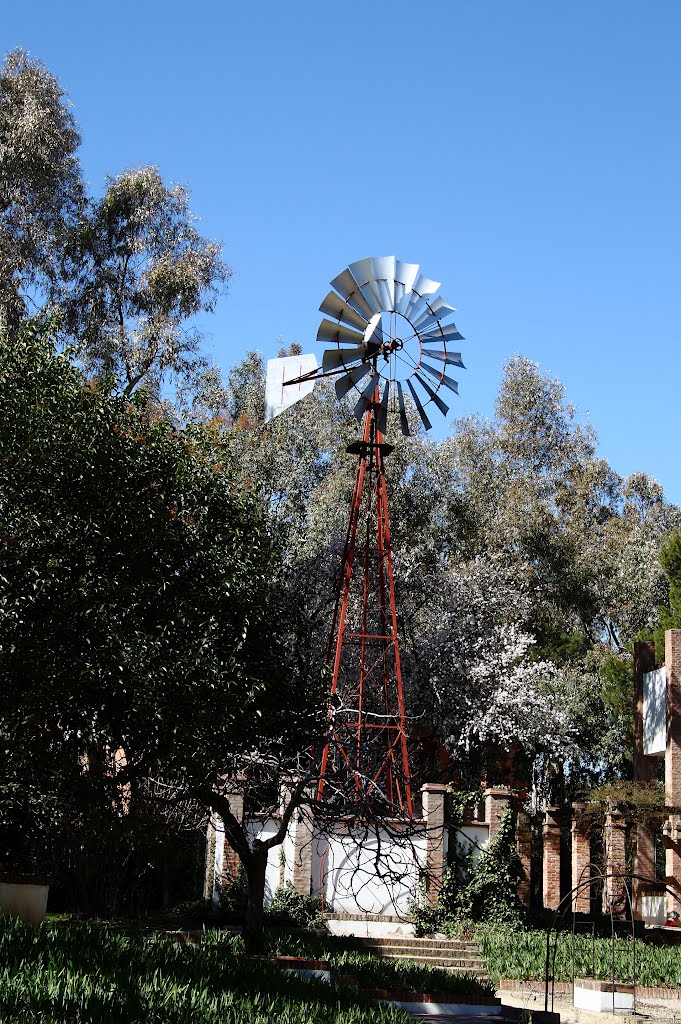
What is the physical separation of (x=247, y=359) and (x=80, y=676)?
1221 inches

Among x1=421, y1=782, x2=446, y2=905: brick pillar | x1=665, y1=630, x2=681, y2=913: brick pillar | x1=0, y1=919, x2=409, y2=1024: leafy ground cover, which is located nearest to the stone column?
x1=421, y1=782, x2=446, y2=905: brick pillar

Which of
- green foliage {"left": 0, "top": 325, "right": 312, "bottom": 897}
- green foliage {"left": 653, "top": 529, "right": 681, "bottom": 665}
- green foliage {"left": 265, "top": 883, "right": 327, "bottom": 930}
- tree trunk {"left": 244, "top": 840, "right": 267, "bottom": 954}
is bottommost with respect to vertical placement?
green foliage {"left": 265, "top": 883, "right": 327, "bottom": 930}

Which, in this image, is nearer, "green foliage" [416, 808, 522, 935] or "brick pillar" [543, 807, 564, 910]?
"green foliage" [416, 808, 522, 935]

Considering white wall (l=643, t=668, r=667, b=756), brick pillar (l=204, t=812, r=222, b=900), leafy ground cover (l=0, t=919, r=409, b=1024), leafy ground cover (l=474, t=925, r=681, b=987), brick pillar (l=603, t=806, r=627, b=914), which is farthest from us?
white wall (l=643, t=668, r=667, b=756)

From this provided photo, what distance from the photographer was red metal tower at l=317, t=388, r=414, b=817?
19.6 meters

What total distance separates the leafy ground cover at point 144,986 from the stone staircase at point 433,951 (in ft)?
25.9

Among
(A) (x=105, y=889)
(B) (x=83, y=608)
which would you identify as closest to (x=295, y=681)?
(B) (x=83, y=608)

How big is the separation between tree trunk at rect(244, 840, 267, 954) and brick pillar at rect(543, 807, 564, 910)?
16125mm

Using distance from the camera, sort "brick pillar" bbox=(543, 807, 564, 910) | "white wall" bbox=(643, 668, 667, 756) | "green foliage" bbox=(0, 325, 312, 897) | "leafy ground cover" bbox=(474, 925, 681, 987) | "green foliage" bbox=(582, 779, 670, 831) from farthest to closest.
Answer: "white wall" bbox=(643, 668, 667, 756), "brick pillar" bbox=(543, 807, 564, 910), "green foliage" bbox=(582, 779, 670, 831), "leafy ground cover" bbox=(474, 925, 681, 987), "green foliage" bbox=(0, 325, 312, 897)

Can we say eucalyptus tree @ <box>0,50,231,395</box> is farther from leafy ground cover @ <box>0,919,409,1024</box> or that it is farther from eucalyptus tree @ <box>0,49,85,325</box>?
leafy ground cover @ <box>0,919,409,1024</box>

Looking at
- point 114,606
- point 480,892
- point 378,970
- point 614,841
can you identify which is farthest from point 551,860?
point 114,606

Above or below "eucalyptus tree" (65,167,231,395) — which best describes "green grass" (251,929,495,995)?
below

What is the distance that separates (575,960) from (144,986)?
12943mm

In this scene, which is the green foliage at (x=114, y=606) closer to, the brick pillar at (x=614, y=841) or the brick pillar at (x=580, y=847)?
the brick pillar at (x=614, y=841)
